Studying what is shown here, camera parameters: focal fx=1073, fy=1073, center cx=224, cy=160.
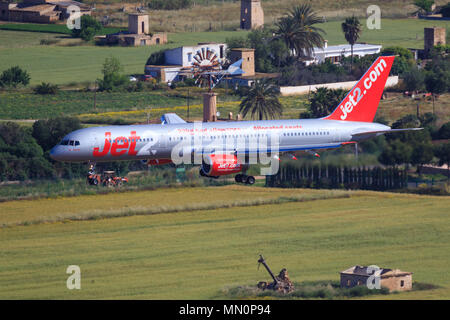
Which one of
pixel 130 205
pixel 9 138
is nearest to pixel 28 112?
pixel 9 138

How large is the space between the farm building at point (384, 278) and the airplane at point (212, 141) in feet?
53.3

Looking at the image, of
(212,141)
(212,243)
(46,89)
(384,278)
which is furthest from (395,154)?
(46,89)

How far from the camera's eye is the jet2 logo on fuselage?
97.1 metres

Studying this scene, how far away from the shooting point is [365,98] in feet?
360

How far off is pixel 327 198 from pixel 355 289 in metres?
37.0

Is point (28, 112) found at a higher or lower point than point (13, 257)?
higher

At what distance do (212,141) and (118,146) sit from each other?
8.92m

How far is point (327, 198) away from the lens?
124875 mm

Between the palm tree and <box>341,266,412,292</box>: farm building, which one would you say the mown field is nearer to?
<box>341,266,412,292</box>: farm building

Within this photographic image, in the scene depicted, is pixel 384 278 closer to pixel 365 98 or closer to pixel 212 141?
pixel 212 141

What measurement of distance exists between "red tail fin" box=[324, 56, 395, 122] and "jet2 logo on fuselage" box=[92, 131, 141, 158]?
69.2 ft

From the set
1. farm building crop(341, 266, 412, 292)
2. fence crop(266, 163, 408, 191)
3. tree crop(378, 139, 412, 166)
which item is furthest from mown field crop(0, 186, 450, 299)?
tree crop(378, 139, 412, 166)

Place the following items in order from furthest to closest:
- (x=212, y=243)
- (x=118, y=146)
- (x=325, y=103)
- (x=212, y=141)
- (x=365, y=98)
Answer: (x=325, y=103) → (x=365, y=98) → (x=212, y=243) → (x=212, y=141) → (x=118, y=146)
